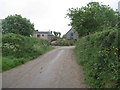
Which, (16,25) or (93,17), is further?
(16,25)

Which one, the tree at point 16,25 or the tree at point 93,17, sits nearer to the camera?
the tree at point 93,17

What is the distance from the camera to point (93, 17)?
18.7 metres

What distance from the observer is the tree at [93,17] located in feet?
60.5

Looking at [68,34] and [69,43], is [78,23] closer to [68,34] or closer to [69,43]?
[69,43]

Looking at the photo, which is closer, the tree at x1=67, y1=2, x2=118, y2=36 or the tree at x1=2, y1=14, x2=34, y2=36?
the tree at x1=67, y1=2, x2=118, y2=36

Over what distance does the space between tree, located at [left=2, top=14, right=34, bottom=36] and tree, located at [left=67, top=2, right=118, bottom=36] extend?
22.4 metres

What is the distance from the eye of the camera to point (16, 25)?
1459 inches

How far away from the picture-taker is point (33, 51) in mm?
14062

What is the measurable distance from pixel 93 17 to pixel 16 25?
26.1 m

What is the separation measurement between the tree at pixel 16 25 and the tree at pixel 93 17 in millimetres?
22410

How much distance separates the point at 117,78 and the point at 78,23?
15.7 m

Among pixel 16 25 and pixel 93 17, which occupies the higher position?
pixel 16 25

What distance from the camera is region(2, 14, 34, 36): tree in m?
36.8

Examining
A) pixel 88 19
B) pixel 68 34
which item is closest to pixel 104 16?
pixel 88 19
